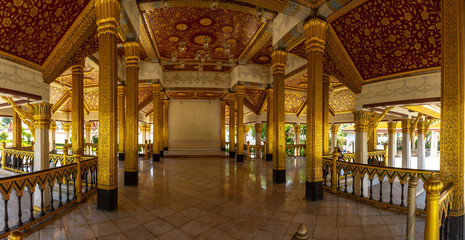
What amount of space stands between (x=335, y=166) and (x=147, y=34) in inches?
275

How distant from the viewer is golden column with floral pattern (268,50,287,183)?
6.09 m

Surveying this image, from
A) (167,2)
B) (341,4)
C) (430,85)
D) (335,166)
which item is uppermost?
(167,2)

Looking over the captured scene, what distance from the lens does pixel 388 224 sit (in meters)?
3.39

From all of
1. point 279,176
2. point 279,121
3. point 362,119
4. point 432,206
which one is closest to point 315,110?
point 279,121

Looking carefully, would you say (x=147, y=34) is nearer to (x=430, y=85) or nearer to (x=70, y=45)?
(x=70, y=45)

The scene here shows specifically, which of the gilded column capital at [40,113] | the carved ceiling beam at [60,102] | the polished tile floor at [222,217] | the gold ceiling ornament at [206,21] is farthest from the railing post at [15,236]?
the carved ceiling beam at [60,102]

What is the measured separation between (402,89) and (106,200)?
7253 millimetres

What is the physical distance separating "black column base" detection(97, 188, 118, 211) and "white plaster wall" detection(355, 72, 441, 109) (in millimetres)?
6844

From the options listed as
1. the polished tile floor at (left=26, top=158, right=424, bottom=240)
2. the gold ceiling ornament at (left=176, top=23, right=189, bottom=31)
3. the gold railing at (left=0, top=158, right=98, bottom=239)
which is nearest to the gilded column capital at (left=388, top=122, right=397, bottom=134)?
the polished tile floor at (left=26, top=158, right=424, bottom=240)

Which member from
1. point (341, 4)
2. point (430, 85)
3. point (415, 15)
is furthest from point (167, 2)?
point (430, 85)

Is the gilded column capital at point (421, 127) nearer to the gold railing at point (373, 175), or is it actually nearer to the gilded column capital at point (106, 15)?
the gold railing at point (373, 175)

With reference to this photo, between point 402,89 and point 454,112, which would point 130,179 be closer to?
point 454,112

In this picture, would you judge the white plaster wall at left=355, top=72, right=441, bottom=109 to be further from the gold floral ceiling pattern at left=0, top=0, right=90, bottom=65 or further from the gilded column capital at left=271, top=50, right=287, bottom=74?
the gold floral ceiling pattern at left=0, top=0, right=90, bottom=65

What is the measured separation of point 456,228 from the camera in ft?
8.94
